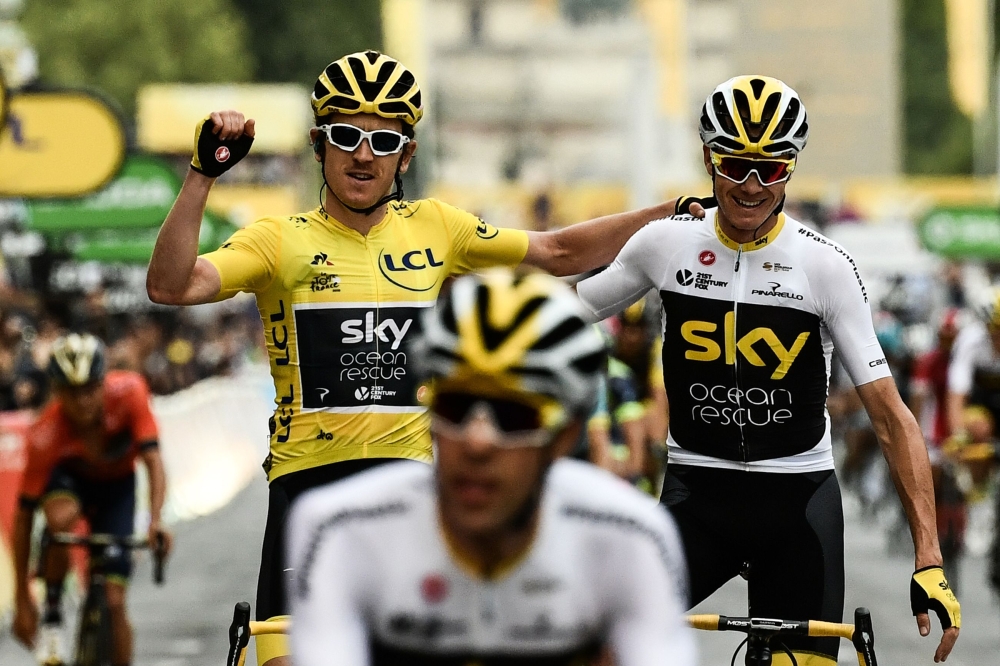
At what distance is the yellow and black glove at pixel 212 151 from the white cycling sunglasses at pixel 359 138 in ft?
1.41

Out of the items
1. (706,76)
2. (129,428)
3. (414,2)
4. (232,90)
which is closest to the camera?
(129,428)

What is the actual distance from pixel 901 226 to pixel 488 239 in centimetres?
3189

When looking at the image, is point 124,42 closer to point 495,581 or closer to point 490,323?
point 495,581

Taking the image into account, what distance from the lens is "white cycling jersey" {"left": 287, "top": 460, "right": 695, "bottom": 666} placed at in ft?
11.8

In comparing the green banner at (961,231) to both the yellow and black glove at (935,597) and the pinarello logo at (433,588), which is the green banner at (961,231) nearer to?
the yellow and black glove at (935,597)

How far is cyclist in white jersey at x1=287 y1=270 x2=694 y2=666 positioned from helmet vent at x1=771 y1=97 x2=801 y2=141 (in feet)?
8.30

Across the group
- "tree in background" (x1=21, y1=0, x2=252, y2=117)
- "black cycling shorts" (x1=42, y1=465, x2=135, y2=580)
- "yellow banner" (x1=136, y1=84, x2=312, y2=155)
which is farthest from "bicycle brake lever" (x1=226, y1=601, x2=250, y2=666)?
"yellow banner" (x1=136, y1=84, x2=312, y2=155)

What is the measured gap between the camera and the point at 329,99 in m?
6.19

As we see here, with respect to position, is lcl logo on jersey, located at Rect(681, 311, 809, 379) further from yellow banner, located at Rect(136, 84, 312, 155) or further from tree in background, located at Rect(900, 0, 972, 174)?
tree in background, located at Rect(900, 0, 972, 174)

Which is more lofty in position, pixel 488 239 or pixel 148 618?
pixel 488 239

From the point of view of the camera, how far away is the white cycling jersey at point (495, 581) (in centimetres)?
361

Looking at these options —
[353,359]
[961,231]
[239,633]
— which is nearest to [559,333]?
[239,633]

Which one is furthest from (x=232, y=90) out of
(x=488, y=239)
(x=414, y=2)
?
(x=488, y=239)

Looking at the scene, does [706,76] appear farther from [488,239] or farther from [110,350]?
[488,239]
